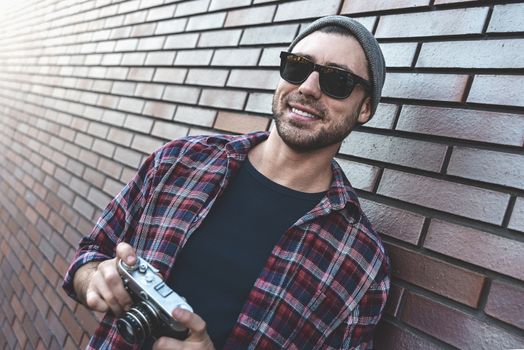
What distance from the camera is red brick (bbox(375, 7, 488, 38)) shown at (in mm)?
1354

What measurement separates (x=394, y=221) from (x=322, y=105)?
1.54 ft

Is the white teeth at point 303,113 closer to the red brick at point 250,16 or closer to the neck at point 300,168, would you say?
the neck at point 300,168

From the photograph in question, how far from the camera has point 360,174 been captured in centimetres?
160

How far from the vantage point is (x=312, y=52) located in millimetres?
1478

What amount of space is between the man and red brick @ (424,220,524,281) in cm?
18

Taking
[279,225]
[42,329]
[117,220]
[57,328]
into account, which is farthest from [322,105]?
[42,329]

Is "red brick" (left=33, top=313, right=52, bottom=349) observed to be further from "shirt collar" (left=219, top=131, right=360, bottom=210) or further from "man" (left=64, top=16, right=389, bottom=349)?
"shirt collar" (left=219, top=131, right=360, bottom=210)

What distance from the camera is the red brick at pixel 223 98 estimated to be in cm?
211

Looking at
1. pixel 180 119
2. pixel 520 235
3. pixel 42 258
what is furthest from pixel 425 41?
pixel 42 258

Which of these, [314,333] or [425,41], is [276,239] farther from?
[425,41]

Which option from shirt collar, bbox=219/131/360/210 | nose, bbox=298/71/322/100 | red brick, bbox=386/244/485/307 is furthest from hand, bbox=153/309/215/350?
nose, bbox=298/71/322/100

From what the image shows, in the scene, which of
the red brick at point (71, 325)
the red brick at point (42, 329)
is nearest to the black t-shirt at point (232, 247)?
the red brick at point (71, 325)

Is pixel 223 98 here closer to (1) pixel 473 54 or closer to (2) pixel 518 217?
(1) pixel 473 54

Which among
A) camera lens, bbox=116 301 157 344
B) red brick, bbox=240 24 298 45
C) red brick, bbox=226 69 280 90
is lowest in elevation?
camera lens, bbox=116 301 157 344
